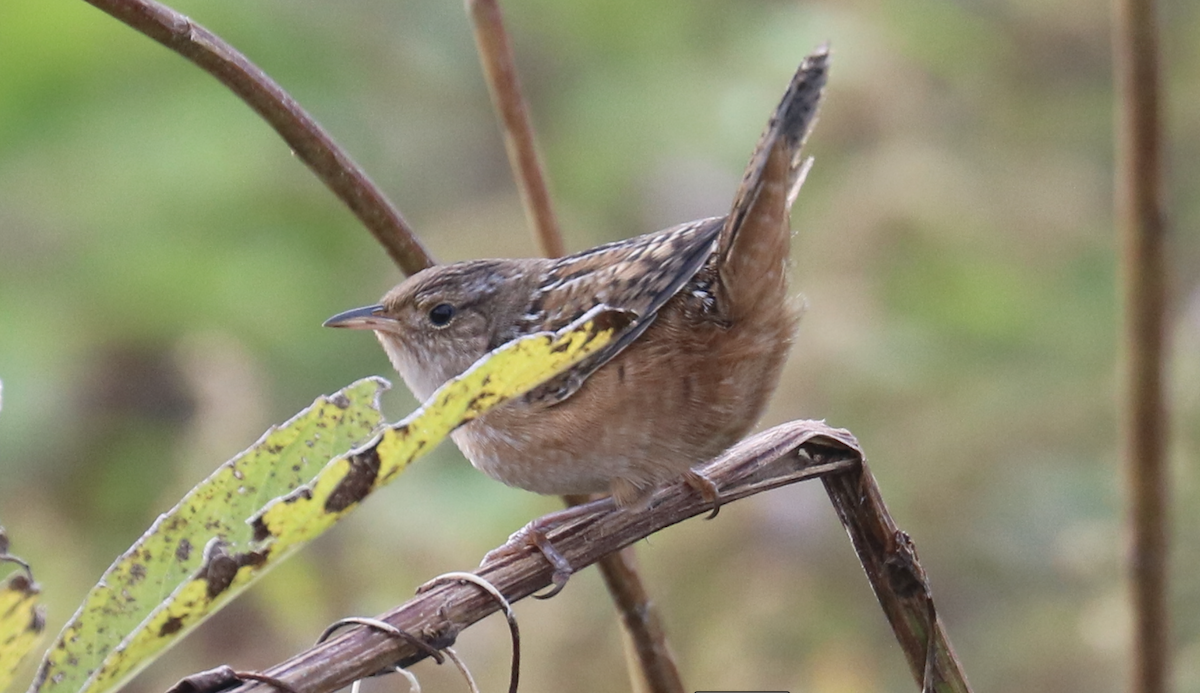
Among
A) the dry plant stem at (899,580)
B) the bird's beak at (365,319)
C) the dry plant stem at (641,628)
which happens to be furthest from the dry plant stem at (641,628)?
the bird's beak at (365,319)

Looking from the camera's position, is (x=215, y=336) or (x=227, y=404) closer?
(x=227, y=404)

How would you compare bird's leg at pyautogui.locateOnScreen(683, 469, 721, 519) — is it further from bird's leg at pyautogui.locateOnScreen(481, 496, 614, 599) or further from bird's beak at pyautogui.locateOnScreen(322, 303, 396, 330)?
bird's beak at pyautogui.locateOnScreen(322, 303, 396, 330)

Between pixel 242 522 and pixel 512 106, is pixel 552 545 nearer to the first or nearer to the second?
pixel 242 522

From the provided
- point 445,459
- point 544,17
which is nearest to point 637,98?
point 544,17

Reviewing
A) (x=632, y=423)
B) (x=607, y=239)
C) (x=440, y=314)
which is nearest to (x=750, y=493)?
(x=632, y=423)

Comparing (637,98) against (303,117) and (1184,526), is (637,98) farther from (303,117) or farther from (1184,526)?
(303,117)

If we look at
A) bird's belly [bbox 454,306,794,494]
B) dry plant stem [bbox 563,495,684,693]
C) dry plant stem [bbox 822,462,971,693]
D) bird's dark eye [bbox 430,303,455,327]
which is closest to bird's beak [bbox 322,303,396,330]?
bird's dark eye [bbox 430,303,455,327]
